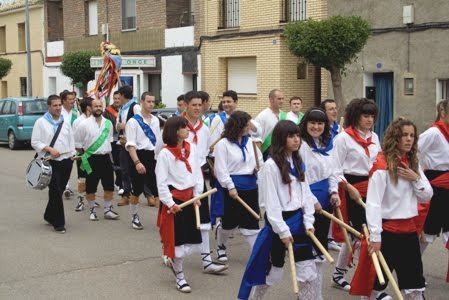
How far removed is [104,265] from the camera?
8062mm

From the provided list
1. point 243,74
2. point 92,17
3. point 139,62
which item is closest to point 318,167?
point 243,74

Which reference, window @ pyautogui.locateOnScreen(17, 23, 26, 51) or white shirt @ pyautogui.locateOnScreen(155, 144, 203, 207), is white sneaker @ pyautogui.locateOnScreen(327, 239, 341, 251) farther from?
window @ pyautogui.locateOnScreen(17, 23, 26, 51)

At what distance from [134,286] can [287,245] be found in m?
2.33

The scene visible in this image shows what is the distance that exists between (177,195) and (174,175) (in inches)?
8.0

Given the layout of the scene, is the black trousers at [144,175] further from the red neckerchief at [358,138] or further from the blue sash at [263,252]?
the blue sash at [263,252]

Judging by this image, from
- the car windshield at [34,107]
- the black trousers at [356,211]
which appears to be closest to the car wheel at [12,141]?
the car windshield at [34,107]

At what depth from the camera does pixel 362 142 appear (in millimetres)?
6977

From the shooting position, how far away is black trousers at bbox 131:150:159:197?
9.93 meters

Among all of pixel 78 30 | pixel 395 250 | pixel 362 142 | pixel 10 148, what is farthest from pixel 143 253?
pixel 78 30

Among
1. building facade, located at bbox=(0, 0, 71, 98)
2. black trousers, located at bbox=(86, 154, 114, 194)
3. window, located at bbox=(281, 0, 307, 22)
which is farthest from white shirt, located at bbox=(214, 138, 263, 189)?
building facade, located at bbox=(0, 0, 71, 98)

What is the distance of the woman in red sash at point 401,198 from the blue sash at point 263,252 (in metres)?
0.60

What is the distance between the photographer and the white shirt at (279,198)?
215 inches

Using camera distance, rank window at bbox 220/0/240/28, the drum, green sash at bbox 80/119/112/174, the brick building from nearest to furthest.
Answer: the drum < green sash at bbox 80/119/112/174 < the brick building < window at bbox 220/0/240/28

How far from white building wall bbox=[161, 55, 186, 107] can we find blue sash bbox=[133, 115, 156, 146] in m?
15.3
